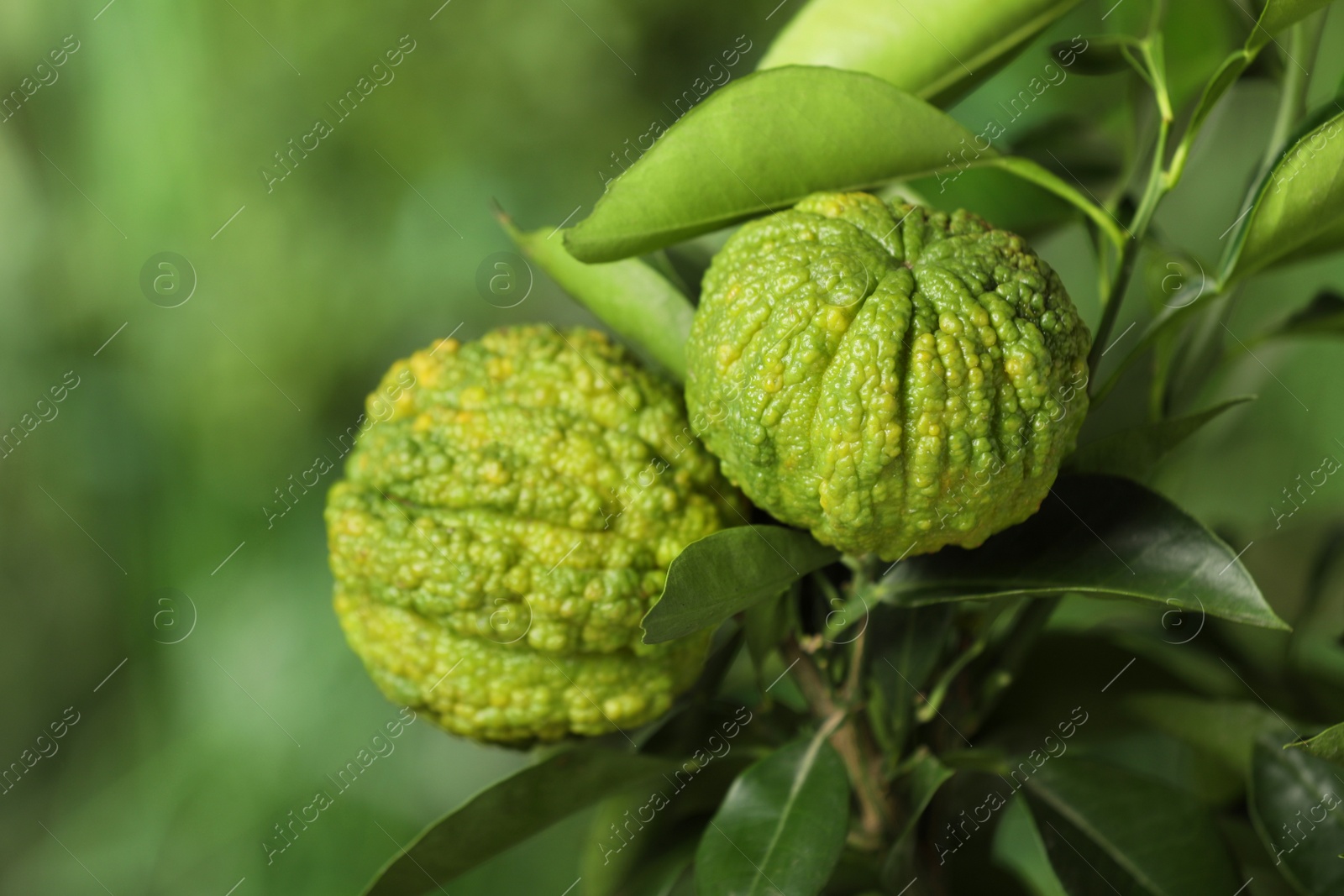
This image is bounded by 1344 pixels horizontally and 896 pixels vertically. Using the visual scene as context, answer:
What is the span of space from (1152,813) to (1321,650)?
2.64 ft

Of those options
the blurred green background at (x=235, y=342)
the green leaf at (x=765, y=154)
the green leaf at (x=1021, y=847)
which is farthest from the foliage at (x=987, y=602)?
the blurred green background at (x=235, y=342)

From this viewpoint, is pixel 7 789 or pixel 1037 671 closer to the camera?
pixel 1037 671

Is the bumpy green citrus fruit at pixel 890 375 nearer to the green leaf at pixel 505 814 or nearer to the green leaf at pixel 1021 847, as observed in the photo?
the green leaf at pixel 505 814

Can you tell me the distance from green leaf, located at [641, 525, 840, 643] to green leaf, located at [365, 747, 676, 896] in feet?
0.45

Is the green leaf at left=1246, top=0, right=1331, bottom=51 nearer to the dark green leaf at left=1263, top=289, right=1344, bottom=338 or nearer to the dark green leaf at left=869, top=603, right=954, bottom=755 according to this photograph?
the dark green leaf at left=1263, top=289, right=1344, bottom=338

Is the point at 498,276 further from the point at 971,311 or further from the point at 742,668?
the point at 971,311

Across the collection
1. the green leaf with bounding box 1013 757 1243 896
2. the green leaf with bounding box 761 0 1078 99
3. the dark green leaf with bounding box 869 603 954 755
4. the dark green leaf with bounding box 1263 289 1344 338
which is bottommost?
the green leaf with bounding box 1013 757 1243 896

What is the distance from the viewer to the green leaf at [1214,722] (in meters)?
0.62

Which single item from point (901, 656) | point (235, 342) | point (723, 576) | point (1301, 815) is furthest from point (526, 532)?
point (235, 342)

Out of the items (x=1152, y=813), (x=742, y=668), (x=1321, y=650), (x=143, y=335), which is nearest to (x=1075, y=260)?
(x=1321, y=650)

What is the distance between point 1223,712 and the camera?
64cm

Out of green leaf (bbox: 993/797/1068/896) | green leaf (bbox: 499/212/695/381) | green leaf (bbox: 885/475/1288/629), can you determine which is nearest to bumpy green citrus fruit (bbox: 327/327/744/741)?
green leaf (bbox: 499/212/695/381)

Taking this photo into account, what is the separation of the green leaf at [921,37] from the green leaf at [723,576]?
28 cm

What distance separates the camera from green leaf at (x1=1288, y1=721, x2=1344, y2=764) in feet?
1.34
